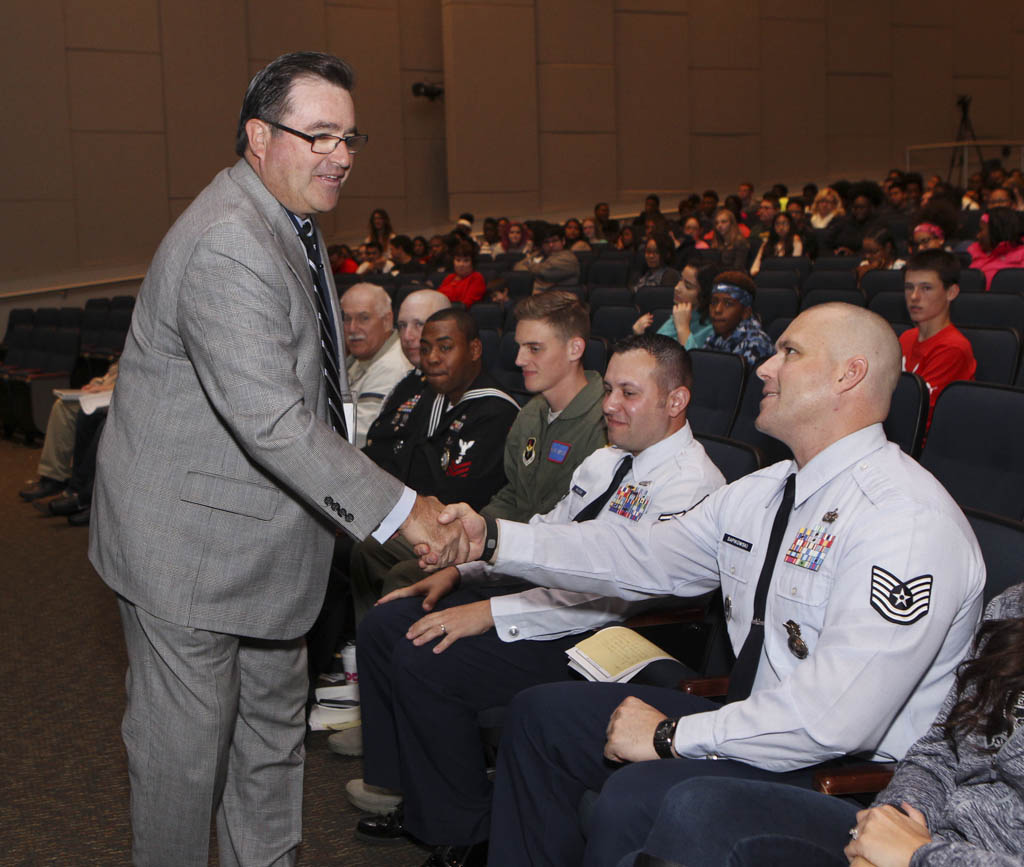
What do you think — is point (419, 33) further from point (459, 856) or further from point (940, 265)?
point (459, 856)

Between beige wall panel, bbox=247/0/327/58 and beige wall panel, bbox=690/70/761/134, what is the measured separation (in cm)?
529

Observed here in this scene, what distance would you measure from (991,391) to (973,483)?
233mm

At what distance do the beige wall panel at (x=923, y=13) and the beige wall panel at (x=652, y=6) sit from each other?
3.68 metres

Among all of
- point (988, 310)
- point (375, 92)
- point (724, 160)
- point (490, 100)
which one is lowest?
point (988, 310)

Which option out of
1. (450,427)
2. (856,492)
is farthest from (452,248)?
(856,492)

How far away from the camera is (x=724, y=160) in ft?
48.2

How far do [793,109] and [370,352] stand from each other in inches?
492

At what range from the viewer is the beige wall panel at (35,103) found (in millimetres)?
11227

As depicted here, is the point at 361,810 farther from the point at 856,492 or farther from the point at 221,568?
the point at 856,492

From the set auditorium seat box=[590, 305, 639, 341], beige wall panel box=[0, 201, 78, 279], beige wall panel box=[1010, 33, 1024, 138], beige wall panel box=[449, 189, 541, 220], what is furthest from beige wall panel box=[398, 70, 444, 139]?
beige wall panel box=[1010, 33, 1024, 138]

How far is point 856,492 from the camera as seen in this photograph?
168 centimetres

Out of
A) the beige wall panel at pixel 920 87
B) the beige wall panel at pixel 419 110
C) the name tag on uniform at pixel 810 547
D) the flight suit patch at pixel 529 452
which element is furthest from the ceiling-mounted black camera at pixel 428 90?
the name tag on uniform at pixel 810 547

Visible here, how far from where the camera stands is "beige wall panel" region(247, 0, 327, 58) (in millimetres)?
12500

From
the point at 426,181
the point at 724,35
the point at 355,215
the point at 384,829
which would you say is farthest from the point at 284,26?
the point at 384,829
